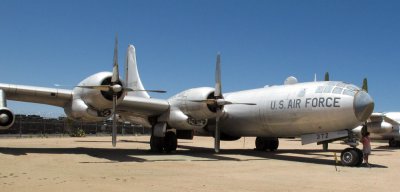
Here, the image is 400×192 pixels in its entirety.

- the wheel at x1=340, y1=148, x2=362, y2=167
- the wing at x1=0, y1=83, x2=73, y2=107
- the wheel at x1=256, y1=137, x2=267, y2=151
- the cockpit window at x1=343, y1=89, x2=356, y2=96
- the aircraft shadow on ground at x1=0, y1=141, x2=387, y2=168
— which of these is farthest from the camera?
the wheel at x1=256, y1=137, x2=267, y2=151

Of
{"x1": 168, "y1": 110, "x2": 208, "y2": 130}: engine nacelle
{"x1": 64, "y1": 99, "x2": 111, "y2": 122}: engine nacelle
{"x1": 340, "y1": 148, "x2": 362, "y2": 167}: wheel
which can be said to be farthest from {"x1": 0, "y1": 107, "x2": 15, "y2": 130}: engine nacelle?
{"x1": 340, "y1": 148, "x2": 362, "y2": 167}: wheel

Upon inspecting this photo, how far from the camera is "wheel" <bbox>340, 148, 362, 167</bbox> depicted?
51.1ft

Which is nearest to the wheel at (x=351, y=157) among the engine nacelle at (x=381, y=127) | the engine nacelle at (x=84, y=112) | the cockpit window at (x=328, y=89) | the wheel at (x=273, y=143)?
the cockpit window at (x=328, y=89)

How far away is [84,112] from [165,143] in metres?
5.01

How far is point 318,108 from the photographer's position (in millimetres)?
17141

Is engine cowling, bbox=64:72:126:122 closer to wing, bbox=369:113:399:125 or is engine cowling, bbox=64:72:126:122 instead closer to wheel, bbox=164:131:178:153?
wheel, bbox=164:131:178:153

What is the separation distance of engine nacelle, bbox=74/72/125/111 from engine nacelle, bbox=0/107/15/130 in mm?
3171

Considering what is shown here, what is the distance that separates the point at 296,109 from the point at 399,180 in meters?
6.77

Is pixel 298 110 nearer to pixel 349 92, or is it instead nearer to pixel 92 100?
pixel 349 92

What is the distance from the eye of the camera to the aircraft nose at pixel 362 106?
16031 millimetres

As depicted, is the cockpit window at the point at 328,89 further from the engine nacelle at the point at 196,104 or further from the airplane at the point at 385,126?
the airplane at the point at 385,126

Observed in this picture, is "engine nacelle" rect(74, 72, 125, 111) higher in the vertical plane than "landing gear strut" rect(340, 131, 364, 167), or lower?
higher

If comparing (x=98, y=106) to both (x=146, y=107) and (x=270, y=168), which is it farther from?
(x=270, y=168)

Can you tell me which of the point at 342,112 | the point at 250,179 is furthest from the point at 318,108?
the point at 250,179
